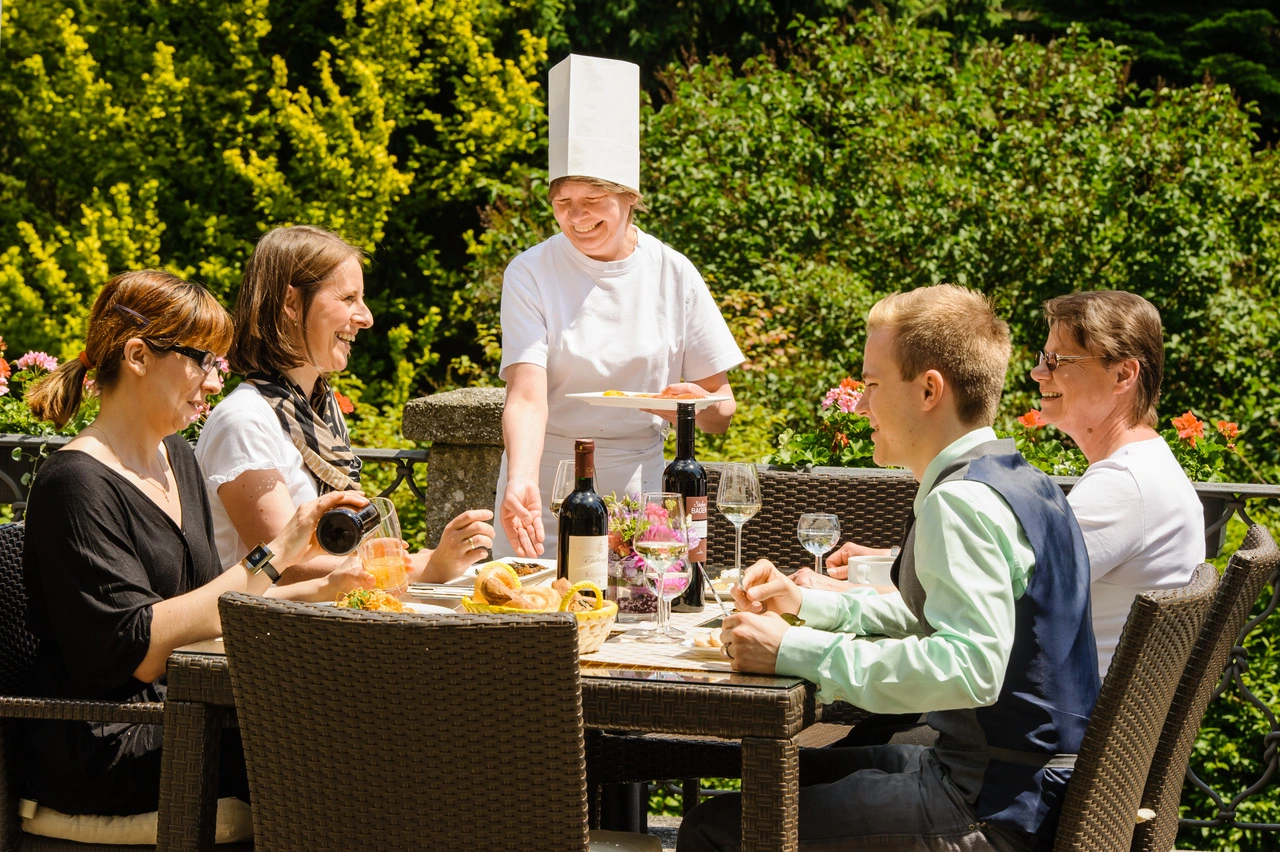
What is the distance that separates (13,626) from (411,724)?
1.16 meters

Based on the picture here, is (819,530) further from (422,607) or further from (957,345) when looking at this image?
(422,607)

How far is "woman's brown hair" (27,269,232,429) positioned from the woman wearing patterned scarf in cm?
35

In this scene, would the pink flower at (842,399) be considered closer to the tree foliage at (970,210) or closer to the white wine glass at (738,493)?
the white wine glass at (738,493)

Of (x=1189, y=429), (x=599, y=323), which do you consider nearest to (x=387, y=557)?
(x=599, y=323)

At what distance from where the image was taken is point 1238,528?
6.82 metres

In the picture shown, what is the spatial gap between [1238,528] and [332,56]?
30.7ft

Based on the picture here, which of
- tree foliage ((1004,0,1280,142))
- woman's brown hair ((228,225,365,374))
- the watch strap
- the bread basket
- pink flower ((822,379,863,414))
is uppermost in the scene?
tree foliage ((1004,0,1280,142))

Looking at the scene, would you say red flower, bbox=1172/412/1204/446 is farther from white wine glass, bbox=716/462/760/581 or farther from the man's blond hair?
the man's blond hair

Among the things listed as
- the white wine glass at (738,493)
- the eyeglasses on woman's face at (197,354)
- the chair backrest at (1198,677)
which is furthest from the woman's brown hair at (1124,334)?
the eyeglasses on woman's face at (197,354)

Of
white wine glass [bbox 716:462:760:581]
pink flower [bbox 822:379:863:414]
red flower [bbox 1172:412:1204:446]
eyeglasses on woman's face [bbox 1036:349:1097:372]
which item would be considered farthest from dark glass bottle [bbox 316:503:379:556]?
red flower [bbox 1172:412:1204:446]

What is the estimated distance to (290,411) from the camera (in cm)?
305

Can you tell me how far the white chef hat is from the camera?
357 cm

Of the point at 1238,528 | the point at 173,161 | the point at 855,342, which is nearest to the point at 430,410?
the point at 855,342

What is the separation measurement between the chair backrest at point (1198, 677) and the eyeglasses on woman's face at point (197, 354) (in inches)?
75.5
